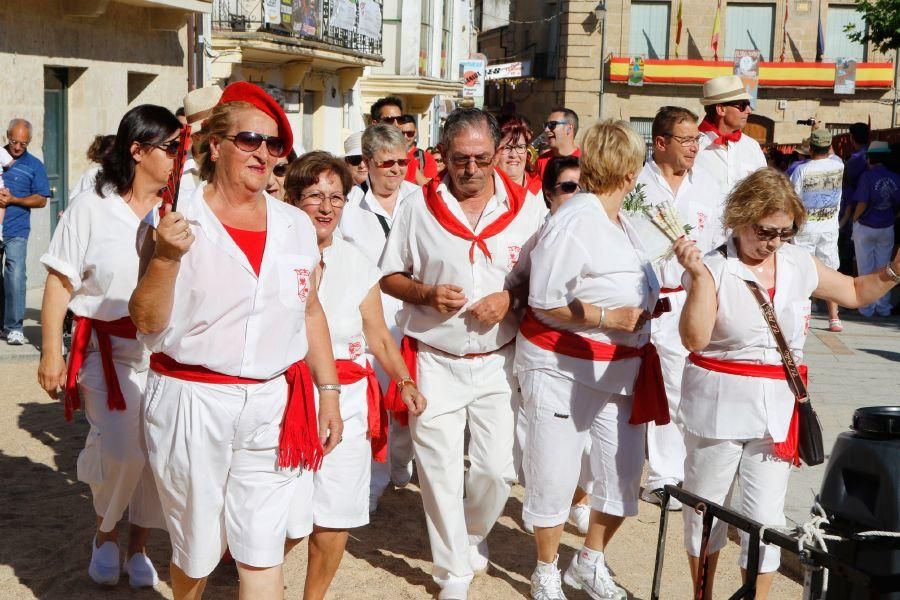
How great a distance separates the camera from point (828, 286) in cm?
492

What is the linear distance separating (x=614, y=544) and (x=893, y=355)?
22.0 ft

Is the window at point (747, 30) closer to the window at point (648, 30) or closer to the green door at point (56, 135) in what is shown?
the window at point (648, 30)

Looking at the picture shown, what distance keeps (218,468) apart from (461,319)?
171 cm

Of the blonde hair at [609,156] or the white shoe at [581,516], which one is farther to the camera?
the white shoe at [581,516]

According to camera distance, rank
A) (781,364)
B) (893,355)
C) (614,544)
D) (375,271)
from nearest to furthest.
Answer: (781,364) < (375,271) < (614,544) < (893,355)

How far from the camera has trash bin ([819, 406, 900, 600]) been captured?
9.13 ft

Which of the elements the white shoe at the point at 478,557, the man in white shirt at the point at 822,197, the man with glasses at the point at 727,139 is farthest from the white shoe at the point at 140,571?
the man in white shirt at the point at 822,197

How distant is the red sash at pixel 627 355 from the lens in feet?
17.2

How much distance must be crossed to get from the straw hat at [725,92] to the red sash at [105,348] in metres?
4.09

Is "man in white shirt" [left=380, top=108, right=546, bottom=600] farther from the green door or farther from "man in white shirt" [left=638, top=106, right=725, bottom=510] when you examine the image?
the green door

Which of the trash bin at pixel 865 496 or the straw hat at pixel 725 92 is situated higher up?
the straw hat at pixel 725 92

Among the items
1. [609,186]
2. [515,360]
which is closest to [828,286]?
[609,186]

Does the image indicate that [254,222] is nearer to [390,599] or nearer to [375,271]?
[375,271]

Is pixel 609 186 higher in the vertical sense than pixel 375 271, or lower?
higher
